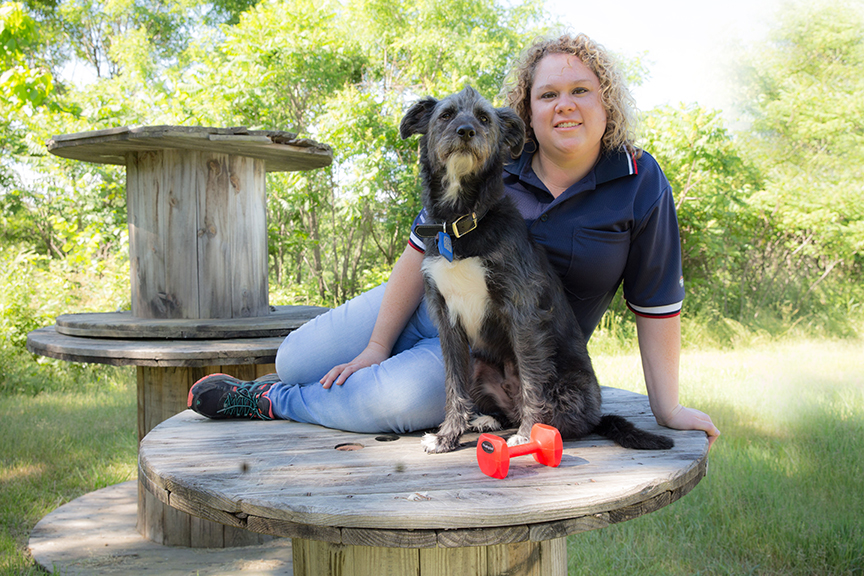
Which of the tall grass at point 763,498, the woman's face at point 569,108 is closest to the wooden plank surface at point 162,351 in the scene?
the woman's face at point 569,108

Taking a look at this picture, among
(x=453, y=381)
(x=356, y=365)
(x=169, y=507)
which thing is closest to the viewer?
(x=453, y=381)

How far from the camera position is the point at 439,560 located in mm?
1624

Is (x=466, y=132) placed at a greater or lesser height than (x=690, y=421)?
greater

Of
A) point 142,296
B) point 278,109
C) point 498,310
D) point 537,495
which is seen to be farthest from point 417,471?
point 278,109

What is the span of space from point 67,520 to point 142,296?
1528 millimetres

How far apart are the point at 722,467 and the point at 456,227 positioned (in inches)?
136

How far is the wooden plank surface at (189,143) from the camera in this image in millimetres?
3166

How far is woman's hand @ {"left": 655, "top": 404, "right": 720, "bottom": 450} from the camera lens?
6.95 feet

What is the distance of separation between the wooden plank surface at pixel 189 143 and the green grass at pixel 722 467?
7.62 ft

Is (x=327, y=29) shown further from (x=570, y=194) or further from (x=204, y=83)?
(x=570, y=194)

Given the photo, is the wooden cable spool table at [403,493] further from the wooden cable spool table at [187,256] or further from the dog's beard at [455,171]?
the wooden cable spool table at [187,256]

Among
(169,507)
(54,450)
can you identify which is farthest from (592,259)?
(54,450)

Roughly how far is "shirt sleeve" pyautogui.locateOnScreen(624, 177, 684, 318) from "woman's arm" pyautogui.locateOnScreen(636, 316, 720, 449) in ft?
0.18

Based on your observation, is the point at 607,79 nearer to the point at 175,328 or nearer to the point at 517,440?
the point at 517,440
